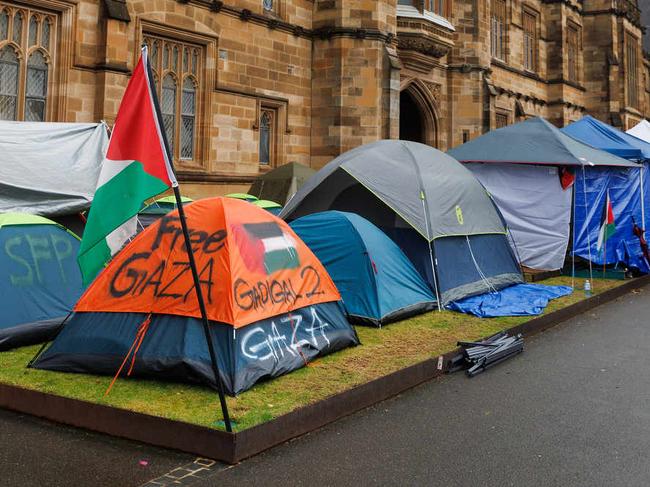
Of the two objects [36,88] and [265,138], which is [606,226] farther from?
[36,88]

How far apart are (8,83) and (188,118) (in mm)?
4072

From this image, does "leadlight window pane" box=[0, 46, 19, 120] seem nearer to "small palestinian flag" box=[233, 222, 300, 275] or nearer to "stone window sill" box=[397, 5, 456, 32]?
"small palestinian flag" box=[233, 222, 300, 275]

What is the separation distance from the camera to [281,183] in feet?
49.2

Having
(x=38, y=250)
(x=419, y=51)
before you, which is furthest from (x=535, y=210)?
(x=38, y=250)

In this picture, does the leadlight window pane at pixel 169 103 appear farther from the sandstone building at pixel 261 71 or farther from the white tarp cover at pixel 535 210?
the white tarp cover at pixel 535 210

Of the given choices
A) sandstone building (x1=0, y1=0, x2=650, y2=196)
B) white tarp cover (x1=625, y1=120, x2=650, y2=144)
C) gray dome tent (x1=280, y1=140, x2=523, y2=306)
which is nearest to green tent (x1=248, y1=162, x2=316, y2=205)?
sandstone building (x1=0, y1=0, x2=650, y2=196)

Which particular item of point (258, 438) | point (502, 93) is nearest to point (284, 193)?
point (258, 438)

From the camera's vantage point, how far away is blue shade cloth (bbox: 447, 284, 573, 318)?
31.2 ft

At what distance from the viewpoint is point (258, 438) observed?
4.68 m

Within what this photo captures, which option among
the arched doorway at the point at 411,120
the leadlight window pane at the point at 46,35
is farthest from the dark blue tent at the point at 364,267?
the arched doorway at the point at 411,120

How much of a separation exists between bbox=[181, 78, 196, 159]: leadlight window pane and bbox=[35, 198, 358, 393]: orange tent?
27.8 feet

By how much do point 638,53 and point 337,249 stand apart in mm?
37187

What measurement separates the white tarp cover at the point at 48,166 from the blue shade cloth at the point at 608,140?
37.2ft

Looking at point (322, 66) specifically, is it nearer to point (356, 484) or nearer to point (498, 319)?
point (498, 319)
